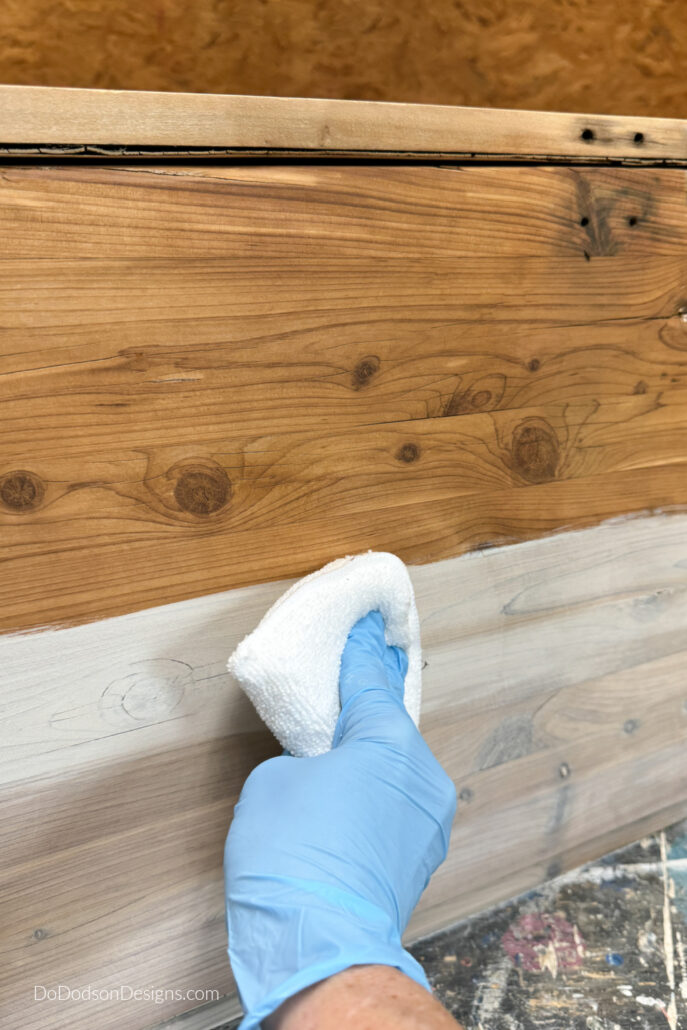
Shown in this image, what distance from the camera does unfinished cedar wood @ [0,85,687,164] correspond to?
473 mm

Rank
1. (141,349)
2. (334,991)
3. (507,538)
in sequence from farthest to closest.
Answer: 1. (507,538)
2. (141,349)
3. (334,991)

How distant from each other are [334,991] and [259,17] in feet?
2.23

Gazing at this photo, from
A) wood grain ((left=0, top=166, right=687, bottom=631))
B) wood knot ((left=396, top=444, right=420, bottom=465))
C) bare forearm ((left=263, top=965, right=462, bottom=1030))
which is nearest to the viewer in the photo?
bare forearm ((left=263, top=965, right=462, bottom=1030))

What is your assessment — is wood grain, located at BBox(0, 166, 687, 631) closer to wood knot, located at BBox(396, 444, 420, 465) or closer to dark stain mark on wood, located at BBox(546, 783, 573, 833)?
wood knot, located at BBox(396, 444, 420, 465)

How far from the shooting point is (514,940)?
756 mm

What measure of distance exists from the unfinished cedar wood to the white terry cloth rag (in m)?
0.31

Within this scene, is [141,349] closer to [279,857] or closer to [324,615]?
[324,615]

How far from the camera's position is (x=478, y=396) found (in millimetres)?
666

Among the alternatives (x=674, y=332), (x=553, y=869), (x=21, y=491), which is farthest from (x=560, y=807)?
(x=21, y=491)

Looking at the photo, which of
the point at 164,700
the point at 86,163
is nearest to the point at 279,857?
the point at 164,700

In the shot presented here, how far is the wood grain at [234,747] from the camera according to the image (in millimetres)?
567

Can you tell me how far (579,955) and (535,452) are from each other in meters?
0.47

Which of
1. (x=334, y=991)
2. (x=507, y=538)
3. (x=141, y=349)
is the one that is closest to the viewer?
(x=334, y=991)

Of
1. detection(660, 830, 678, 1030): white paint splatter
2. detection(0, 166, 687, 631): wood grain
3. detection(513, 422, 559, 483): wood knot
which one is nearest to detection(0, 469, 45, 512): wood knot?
detection(0, 166, 687, 631): wood grain
